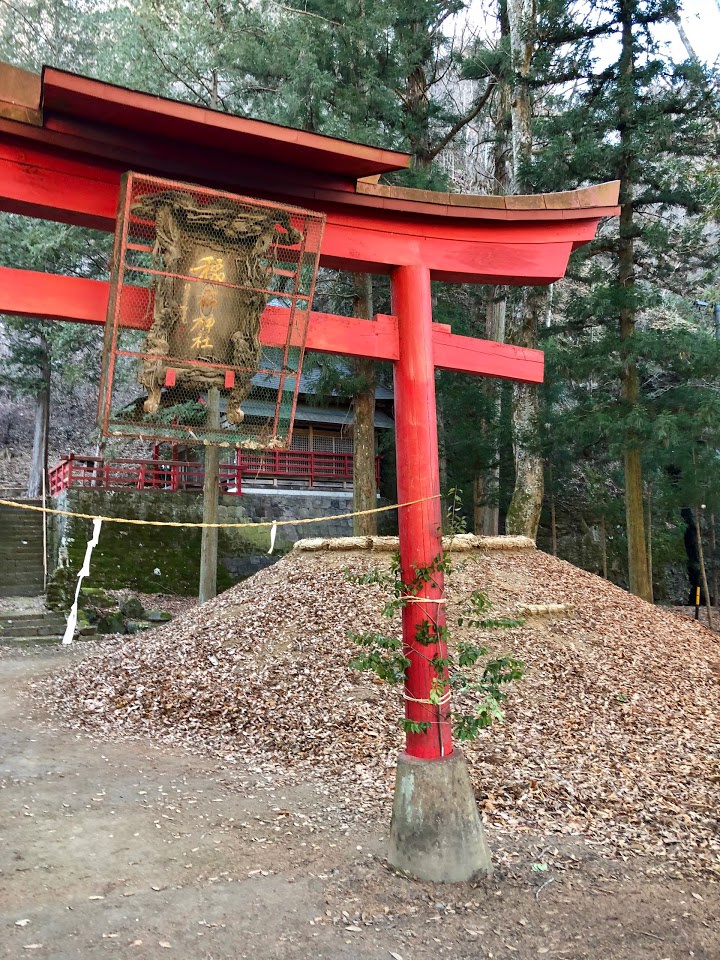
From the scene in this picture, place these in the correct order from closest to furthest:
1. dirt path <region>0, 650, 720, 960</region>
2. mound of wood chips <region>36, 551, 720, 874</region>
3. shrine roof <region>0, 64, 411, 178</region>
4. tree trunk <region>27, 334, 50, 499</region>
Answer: dirt path <region>0, 650, 720, 960</region>, shrine roof <region>0, 64, 411, 178</region>, mound of wood chips <region>36, 551, 720, 874</region>, tree trunk <region>27, 334, 50, 499</region>

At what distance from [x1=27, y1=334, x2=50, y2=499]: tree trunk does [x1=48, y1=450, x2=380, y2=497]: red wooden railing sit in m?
1.05

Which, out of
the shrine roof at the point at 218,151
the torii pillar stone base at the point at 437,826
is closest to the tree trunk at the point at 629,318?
the shrine roof at the point at 218,151

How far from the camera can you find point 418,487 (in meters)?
4.27

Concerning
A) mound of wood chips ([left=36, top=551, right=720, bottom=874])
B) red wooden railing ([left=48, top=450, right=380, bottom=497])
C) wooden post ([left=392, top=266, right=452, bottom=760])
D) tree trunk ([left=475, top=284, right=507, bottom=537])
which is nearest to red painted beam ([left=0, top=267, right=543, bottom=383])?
wooden post ([left=392, top=266, right=452, bottom=760])

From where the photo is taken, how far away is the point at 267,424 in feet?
13.9

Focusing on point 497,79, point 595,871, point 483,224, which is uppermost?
point 497,79

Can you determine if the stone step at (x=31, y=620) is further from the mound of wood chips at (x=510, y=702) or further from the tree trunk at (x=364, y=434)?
the tree trunk at (x=364, y=434)

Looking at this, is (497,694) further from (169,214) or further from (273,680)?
(273,680)

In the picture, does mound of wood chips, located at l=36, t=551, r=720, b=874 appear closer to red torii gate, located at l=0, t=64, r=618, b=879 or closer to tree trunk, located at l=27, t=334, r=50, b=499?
red torii gate, located at l=0, t=64, r=618, b=879

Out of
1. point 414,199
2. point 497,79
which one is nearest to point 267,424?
point 414,199

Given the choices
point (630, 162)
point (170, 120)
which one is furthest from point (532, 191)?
point (170, 120)

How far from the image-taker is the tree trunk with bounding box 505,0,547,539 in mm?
11773

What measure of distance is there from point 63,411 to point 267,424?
26.1 metres

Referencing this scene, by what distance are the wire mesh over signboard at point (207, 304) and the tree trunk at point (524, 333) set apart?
321 inches
